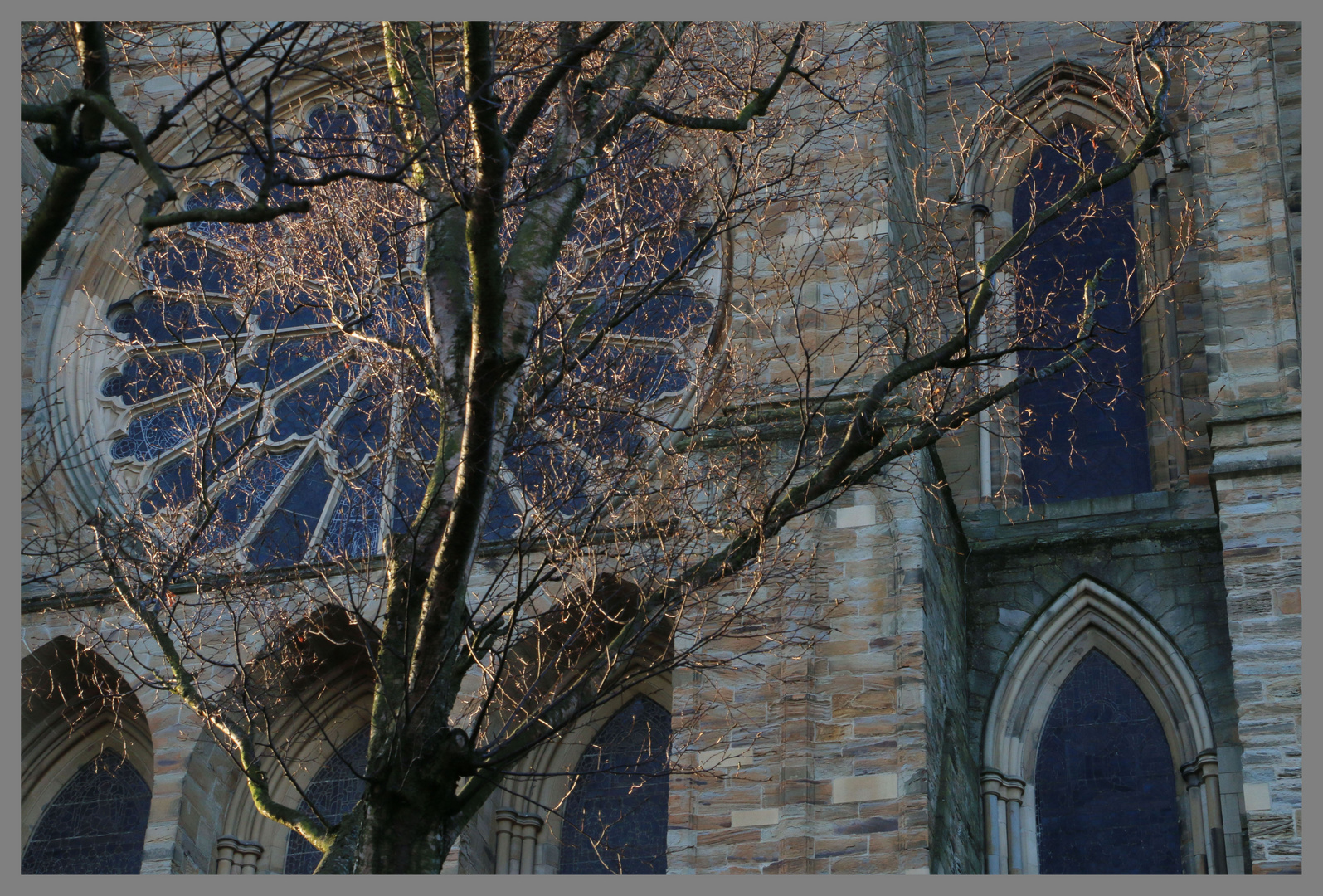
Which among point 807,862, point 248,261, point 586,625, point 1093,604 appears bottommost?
point 807,862

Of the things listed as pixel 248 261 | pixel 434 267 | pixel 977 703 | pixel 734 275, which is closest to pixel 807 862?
pixel 977 703

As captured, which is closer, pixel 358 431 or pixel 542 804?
pixel 542 804

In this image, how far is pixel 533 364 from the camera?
9.02 metres

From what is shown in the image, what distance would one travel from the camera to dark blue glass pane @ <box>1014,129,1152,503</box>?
13.4 m

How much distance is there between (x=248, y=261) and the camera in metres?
13.0

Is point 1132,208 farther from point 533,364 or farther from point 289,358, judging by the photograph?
point 533,364

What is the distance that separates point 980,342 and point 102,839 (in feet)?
22.2

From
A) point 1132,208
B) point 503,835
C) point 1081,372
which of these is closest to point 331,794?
point 503,835

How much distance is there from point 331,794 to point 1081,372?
5725mm

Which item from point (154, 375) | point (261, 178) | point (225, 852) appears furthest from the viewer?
point (261, 178)

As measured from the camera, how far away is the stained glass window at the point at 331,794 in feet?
41.2

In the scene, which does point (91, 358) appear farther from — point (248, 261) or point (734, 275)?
point (734, 275)

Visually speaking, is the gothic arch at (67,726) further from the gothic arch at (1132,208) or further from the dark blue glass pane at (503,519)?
the gothic arch at (1132,208)

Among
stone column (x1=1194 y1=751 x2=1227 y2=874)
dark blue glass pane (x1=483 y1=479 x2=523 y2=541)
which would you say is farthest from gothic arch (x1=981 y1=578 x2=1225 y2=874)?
dark blue glass pane (x1=483 y1=479 x2=523 y2=541)
